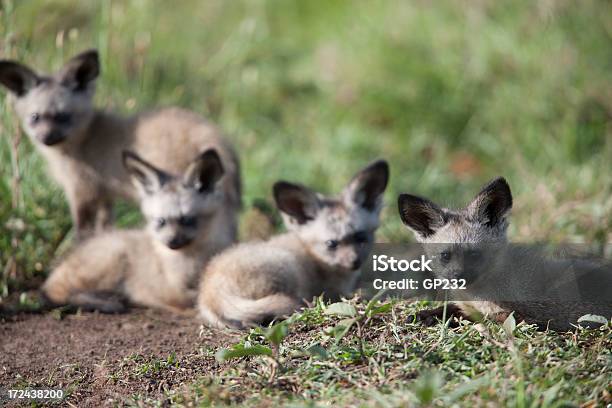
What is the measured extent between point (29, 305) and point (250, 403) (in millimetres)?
2495

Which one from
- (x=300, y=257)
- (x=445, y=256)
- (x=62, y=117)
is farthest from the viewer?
(x=62, y=117)

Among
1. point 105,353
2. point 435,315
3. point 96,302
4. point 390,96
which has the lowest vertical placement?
point 105,353

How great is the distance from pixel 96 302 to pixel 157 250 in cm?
62

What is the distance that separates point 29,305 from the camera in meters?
5.11

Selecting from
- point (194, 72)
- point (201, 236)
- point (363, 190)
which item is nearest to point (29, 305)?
point (201, 236)

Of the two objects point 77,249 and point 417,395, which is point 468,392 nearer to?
point 417,395

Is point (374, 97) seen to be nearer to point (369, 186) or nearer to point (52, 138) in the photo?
point (369, 186)

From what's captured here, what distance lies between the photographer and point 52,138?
5.98 m

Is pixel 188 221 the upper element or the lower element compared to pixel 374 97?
lower

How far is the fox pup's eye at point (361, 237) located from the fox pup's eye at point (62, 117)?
261 cm

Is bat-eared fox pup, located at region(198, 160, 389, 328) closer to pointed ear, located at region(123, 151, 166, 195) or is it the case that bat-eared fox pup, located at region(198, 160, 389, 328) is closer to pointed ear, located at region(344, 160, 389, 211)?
pointed ear, located at region(344, 160, 389, 211)

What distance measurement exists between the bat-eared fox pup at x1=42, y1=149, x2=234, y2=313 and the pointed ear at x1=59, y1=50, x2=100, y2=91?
1094mm

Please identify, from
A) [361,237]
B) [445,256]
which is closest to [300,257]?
[361,237]

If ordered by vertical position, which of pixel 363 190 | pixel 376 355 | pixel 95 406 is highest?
pixel 363 190
